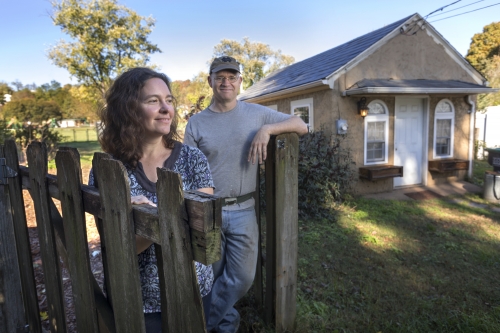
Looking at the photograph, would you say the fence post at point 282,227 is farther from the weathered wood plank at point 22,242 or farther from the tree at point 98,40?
the tree at point 98,40

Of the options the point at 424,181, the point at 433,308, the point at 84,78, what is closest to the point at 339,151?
the point at 424,181

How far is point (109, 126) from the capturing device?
5.63ft

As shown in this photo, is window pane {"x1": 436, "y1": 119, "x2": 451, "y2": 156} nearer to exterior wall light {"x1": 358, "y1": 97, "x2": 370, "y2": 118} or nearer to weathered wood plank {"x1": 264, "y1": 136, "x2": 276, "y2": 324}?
exterior wall light {"x1": 358, "y1": 97, "x2": 370, "y2": 118}

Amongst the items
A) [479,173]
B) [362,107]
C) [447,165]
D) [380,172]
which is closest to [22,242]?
[362,107]

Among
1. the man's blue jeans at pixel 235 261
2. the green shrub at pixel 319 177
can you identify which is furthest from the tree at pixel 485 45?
the man's blue jeans at pixel 235 261

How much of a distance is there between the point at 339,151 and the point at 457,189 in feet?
13.4

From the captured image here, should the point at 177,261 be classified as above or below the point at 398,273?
above

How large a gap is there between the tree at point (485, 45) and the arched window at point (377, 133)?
106 feet

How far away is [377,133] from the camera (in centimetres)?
922

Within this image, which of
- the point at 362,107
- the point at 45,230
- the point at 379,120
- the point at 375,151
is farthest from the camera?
the point at 375,151

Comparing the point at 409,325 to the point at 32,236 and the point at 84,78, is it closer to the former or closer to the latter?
the point at 32,236

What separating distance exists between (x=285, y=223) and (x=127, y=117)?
1282mm

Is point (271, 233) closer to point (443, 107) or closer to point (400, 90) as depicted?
point (400, 90)

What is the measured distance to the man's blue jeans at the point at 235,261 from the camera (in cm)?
236
